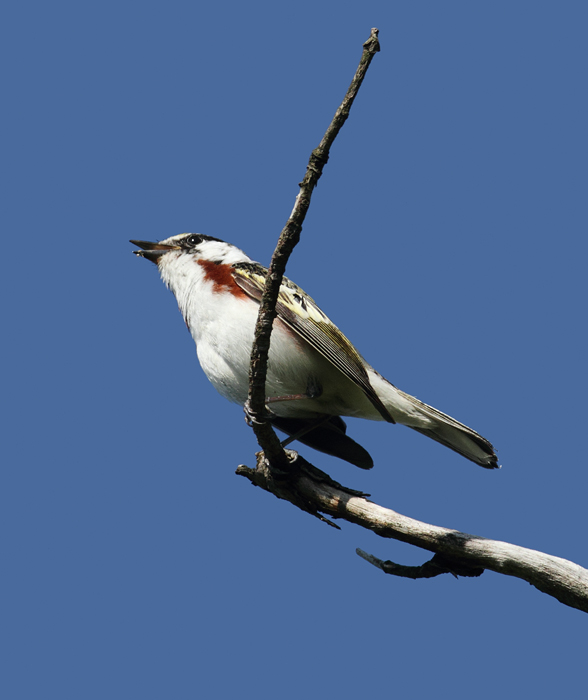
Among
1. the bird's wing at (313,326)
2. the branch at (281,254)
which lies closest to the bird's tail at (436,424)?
the bird's wing at (313,326)

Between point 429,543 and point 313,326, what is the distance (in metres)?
2.40

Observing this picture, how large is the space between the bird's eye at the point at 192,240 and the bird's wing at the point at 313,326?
40.7 inches

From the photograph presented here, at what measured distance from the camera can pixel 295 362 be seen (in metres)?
6.81

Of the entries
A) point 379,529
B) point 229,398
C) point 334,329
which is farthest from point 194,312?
point 379,529

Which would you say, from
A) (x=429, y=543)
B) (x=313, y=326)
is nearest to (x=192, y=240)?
(x=313, y=326)

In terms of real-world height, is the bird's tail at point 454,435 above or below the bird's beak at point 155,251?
below

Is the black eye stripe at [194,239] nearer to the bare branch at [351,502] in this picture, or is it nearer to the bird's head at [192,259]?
the bird's head at [192,259]

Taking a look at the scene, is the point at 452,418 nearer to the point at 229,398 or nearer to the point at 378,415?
the point at 378,415

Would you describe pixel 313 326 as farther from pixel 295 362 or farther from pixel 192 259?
pixel 192 259

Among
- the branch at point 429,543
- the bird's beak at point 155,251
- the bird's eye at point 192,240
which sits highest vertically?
the bird's eye at point 192,240

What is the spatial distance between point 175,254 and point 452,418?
149 inches

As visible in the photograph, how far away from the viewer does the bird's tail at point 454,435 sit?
7051 millimetres

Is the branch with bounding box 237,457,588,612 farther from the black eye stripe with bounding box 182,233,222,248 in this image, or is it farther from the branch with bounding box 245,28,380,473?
the black eye stripe with bounding box 182,233,222,248

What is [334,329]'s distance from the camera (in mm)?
7039
